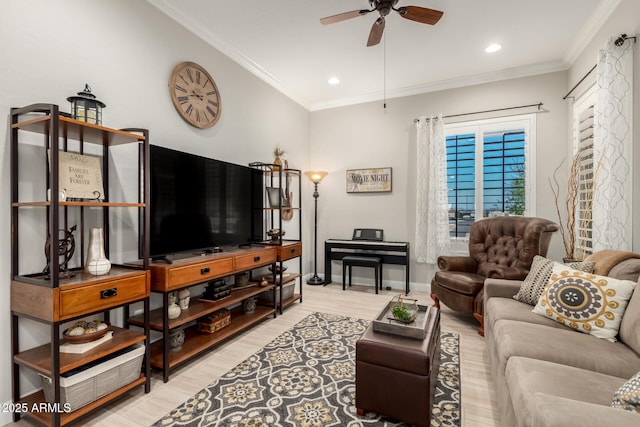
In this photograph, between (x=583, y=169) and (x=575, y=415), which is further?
(x=583, y=169)

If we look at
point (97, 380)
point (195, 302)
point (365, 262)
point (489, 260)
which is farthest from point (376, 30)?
point (97, 380)

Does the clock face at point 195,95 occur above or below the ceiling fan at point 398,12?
below

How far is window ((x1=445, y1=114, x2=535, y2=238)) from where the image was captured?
391 cm

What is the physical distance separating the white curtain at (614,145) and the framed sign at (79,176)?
3.80m

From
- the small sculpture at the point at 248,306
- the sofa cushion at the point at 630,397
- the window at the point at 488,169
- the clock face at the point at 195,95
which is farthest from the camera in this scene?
the window at the point at 488,169

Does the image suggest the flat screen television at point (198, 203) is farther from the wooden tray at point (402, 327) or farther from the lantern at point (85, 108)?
the wooden tray at point (402, 327)

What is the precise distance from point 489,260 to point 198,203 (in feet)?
10.2

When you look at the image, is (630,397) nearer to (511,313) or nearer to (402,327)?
(402,327)

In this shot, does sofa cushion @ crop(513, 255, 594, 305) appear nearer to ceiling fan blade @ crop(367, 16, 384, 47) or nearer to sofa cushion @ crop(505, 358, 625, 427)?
sofa cushion @ crop(505, 358, 625, 427)

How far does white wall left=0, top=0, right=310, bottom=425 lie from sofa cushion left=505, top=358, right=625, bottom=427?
2577mm

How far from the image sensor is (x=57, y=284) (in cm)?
153

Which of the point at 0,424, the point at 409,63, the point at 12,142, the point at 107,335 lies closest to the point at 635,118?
the point at 409,63

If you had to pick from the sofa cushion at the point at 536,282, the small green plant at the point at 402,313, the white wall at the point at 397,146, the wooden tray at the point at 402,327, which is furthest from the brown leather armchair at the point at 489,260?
the small green plant at the point at 402,313

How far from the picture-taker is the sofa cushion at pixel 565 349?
1.41 metres
